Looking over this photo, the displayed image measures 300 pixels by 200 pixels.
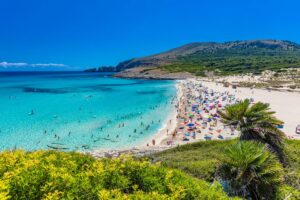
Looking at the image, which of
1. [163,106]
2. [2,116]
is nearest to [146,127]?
[163,106]

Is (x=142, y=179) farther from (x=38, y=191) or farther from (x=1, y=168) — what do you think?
(x=1, y=168)

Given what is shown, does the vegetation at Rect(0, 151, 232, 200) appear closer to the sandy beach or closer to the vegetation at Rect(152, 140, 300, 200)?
the vegetation at Rect(152, 140, 300, 200)

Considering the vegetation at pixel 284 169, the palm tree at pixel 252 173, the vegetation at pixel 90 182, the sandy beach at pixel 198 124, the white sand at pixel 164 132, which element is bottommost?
the white sand at pixel 164 132

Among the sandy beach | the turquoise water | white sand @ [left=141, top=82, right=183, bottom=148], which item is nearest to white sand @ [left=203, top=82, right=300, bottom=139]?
the sandy beach

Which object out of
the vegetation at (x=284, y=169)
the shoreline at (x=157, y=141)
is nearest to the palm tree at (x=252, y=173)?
the vegetation at (x=284, y=169)

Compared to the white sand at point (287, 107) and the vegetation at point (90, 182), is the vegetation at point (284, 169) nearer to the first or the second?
the vegetation at point (90, 182)
